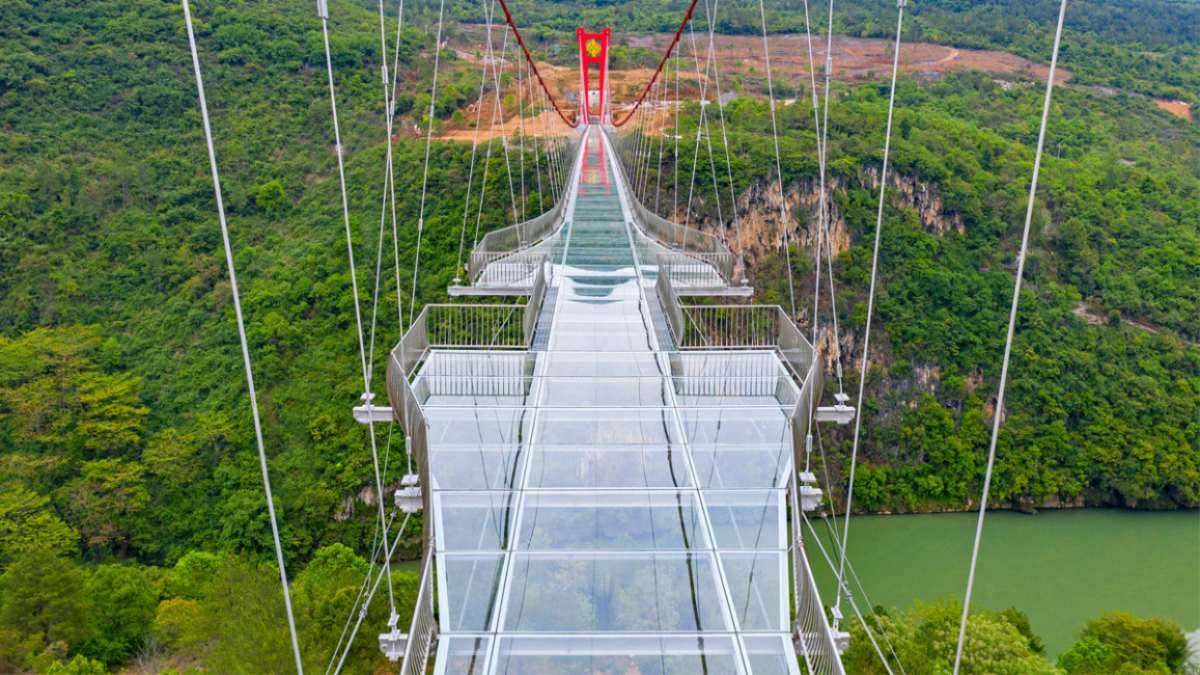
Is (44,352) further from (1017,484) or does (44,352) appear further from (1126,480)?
(1126,480)

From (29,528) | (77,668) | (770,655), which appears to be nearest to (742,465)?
(770,655)

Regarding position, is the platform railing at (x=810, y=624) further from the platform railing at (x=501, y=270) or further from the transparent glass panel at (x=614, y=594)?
the platform railing at (x=501, y=270)

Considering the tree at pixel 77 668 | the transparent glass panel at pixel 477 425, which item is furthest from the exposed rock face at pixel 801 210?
the transparent glass panel at pixel 477 425

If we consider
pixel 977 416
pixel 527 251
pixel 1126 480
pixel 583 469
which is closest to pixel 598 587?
pixel 583 469

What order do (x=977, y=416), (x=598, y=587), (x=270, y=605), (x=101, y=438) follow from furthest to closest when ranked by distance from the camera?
(x=977, y=416)
(x=101, y=438)
(x=270, y=605)
(x=598, y=587)

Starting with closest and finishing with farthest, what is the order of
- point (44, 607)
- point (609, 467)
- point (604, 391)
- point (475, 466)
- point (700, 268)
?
point (475, 466) → point (609, 467) → point (604, 391) → point (700, 268) → point (44, 607)

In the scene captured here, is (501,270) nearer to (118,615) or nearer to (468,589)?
(468,589)
